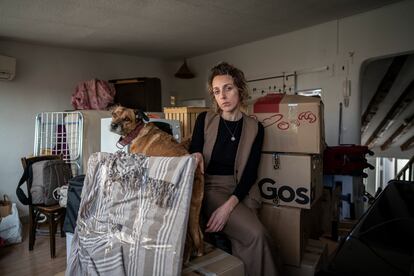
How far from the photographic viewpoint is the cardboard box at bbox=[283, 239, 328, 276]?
154 cm

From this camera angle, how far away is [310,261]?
5.20 ft

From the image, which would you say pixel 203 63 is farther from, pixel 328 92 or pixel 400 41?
pixel 400 41

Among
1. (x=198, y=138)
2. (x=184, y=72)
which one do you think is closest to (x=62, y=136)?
(x=184, y=72)

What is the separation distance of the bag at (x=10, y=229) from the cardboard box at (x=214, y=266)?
102 inches

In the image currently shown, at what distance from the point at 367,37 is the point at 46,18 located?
3.33 metres

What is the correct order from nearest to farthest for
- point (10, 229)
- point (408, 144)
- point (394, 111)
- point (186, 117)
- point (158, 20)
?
point (186, 117) → point (10, 229) → point (158, 20) → point (394, 111) → point (408, 144)

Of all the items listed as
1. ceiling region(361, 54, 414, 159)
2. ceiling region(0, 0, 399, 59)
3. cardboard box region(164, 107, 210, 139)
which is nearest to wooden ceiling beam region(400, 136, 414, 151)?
ceiling region(361, 54, 414, 159)

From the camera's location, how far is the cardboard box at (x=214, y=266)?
1.09 m

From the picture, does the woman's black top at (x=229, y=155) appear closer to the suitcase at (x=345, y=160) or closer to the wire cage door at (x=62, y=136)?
the suitcase at (x=345, y=160)

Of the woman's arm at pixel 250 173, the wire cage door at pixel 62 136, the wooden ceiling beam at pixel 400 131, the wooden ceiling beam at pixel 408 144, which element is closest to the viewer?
the woman's arm at pixel 250 173

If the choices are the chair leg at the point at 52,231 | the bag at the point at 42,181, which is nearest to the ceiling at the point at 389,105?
the bag at the point at 42,181

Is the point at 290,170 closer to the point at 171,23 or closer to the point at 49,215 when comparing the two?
the point at 49,215

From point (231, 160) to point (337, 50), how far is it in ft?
8.03

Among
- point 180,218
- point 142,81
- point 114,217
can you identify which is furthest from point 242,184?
point 142,81
